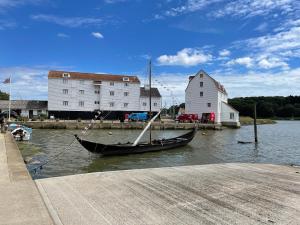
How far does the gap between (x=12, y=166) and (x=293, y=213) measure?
8900mm

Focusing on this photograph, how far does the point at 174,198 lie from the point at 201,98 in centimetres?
5450

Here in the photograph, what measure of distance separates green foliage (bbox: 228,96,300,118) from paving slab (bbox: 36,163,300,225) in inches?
4344

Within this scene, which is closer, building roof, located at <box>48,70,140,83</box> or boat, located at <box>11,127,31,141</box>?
boat, located at <box>11,127,31,141</box>

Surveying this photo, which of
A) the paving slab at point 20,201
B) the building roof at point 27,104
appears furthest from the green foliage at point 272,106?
the paving slab at point 20,201

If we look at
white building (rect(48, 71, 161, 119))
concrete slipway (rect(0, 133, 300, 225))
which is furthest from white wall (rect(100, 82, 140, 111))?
concrete slipway (rect(0, 133, 300, 225))

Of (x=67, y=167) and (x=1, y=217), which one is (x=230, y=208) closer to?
(x=1, y=217)

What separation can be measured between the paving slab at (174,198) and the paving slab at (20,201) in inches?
12.4

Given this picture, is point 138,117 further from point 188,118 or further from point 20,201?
point 20,201

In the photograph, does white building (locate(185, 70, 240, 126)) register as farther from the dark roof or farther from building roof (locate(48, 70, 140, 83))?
building roof (locate(48, 70, 140, 83))

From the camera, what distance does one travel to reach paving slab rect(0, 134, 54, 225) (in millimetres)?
5633

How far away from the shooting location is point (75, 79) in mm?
63844

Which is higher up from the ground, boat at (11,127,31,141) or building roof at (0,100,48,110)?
building roof at (0,100,48,110)

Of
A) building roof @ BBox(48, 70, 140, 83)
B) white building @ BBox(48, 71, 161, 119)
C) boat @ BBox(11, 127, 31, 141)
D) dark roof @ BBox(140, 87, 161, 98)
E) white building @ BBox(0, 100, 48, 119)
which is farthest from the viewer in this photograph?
dark roof @ BBox(140, 87, 161, 98)

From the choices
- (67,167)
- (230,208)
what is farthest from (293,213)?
(67,167)
